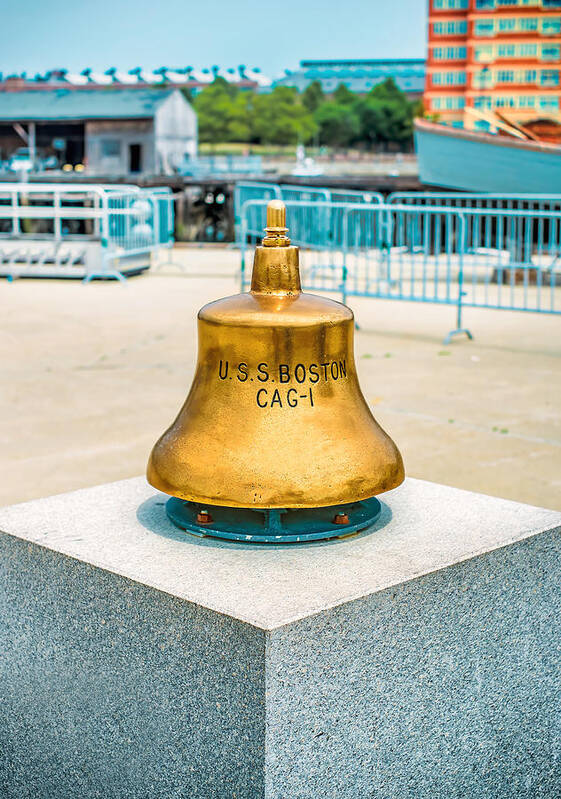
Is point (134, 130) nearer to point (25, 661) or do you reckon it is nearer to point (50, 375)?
point (50, 375)

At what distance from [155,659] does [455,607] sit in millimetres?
737

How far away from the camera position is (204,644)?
7.79 feet

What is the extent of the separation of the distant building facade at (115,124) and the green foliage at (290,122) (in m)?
50.5

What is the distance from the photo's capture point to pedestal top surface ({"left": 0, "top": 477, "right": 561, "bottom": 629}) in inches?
94.7

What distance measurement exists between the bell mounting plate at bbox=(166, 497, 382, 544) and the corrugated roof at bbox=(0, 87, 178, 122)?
5006 centimetres

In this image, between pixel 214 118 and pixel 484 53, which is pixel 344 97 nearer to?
pixel 214 118

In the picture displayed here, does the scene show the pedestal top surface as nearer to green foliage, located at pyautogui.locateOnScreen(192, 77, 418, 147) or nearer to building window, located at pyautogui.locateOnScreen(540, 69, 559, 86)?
building window, located at pyautogui.locateOnScreen(540, 69, 559, 86)

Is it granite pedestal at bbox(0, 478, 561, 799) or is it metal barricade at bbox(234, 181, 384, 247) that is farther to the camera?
metal barricade at bbox(234, 181, 384, 247)

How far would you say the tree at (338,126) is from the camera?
11218 centimetres

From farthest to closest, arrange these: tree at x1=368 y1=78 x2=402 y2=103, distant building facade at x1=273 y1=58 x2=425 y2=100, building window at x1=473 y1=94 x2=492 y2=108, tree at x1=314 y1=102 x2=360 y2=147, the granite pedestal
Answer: distant building facade at x1=273 y1=58 x2=425 y2=100, tree at x1=368 y1=78 x2=402 y2=103, tree at x1=314 y1=102 x2=360 y2=147, building window at x1=473 y1=94 x2=492 y2=108, the granite pedestal

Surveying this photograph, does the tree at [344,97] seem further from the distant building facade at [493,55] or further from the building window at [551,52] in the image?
the building window at [551,52]

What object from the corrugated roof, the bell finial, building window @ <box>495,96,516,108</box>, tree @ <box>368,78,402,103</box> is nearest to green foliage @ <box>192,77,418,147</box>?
tree @ <box>368,78,402,103</box>

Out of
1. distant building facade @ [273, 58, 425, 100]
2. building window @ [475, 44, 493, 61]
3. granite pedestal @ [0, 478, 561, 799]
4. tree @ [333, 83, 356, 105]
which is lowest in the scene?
granite pedestal @ [0, 478, 561, 799]

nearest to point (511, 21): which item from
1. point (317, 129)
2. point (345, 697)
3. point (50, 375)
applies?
point (317, 129)
